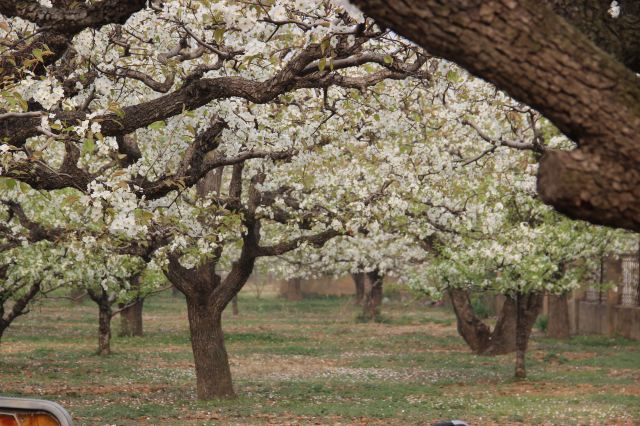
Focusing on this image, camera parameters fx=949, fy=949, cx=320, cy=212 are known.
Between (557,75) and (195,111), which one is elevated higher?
(195,111)

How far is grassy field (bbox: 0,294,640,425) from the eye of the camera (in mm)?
17328

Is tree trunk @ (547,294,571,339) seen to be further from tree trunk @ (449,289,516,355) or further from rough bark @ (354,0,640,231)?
rough bark @ (354,0,640,231)

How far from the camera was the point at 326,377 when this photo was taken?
24000 millimetres

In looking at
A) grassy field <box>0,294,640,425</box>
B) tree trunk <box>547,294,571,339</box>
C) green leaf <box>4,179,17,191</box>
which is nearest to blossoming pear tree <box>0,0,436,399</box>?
green leaf <box>4,179,17,191</box>

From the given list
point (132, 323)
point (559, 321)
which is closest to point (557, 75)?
point (132, 323)

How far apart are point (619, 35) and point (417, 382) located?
61.8 ft

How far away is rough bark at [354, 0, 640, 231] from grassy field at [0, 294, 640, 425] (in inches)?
506

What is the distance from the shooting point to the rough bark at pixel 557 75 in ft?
12.9

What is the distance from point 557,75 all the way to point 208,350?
15370 mm

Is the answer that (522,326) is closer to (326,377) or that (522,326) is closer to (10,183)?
(326,377)

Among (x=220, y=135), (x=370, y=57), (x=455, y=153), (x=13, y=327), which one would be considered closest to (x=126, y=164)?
(x=220, y=135)

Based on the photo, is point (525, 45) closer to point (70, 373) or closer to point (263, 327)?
point (70, 373)

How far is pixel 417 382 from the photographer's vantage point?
23.0 meters

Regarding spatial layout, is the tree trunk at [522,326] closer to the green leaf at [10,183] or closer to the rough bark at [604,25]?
the green leaf at [10,183]
